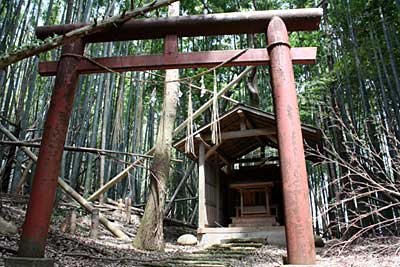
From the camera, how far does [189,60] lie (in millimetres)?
3484

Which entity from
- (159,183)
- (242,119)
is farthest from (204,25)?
(242,119)

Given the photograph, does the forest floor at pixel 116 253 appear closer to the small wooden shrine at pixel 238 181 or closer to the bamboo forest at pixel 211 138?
the bamboo forest at pixel 211 138

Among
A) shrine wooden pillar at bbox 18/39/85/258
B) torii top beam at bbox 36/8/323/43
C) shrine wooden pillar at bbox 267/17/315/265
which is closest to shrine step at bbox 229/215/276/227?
shrine wooden pillar at bbox 267/17/315/265

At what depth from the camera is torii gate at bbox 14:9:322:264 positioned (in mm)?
2840

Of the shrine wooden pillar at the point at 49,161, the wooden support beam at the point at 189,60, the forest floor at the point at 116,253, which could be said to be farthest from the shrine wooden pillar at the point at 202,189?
the shrine wooden pillar at the point at 49,161

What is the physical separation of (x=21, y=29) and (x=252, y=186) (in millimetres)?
7685

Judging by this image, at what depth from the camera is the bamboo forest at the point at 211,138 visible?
3.11 m

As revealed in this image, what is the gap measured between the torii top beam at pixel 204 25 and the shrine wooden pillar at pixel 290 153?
0.15 m

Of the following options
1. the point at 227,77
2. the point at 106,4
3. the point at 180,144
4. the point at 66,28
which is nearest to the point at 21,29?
the point at 106,4

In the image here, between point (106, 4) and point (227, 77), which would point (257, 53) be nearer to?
point (106, 4)

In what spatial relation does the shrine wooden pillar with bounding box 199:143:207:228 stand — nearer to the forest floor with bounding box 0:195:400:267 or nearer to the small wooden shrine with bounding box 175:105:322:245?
the small wooden shrine with bounding box 175:105:322:245

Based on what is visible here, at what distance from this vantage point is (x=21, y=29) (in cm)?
842

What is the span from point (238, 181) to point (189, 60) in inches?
269

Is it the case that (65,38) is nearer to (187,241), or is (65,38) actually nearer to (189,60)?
(189,60)
